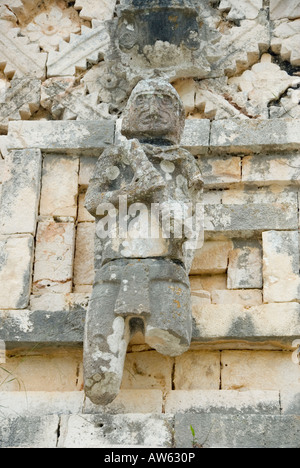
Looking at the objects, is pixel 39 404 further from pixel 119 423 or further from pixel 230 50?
pixel 230 50

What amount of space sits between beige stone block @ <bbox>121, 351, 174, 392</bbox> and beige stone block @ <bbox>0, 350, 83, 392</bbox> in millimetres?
398

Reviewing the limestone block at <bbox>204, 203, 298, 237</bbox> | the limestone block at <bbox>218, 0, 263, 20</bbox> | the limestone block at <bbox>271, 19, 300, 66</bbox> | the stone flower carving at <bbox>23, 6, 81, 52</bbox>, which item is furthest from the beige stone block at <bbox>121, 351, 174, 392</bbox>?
the limestone block at <bbox>218, 0, 263, 20</bbox>

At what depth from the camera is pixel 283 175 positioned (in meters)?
8.59

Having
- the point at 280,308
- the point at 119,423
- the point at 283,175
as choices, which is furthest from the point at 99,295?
the point at 283,175

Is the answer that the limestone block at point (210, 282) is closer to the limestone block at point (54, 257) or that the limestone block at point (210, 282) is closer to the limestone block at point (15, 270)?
the limestone block at point (54, 257)

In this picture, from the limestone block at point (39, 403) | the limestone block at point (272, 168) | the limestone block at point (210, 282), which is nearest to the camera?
the limestone block at point (39, 403)

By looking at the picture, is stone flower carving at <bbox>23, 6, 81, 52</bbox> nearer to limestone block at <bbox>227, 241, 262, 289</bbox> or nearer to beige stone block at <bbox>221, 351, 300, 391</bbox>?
limestone block at <bbox>227, 241, 262, 289</bbox>

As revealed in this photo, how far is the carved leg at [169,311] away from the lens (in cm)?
→ 707

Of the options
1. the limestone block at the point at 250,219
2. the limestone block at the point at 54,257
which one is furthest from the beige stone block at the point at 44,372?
the limestone block at the point at 250,219

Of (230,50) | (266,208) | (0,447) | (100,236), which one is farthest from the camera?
(230,50)

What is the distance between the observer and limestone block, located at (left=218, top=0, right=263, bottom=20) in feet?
31.1

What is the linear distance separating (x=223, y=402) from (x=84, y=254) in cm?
180

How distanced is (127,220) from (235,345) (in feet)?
4.49

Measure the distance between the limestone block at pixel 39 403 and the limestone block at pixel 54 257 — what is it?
36.2 inches
